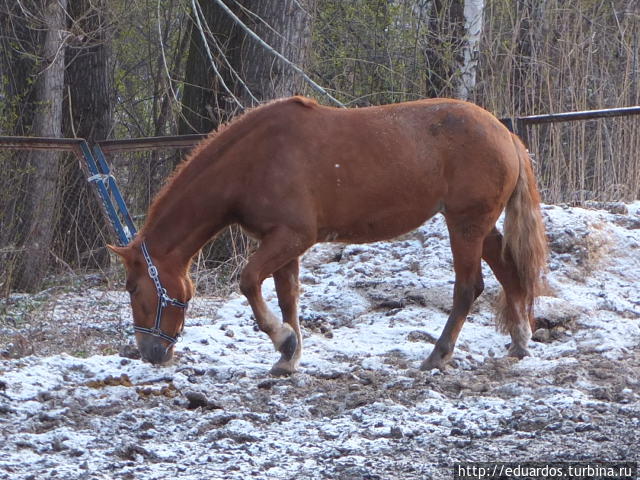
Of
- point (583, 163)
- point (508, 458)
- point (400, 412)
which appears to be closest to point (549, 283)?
point (583, 163)

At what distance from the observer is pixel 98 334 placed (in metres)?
6.96

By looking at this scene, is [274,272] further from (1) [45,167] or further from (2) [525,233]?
(1) [45,167]

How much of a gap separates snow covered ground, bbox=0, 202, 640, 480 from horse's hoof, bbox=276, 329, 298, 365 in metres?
0.18

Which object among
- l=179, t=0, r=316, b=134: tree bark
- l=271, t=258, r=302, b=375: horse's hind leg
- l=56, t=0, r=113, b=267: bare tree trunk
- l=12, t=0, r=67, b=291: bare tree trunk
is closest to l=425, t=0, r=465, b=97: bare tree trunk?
l=179, t=0, r=316, b=134: tree bark

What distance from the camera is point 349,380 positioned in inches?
221

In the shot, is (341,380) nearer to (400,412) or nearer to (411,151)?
(400,412)

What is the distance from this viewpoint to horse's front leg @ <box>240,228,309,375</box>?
219 inches

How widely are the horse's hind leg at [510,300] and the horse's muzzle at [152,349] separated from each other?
7.21 ft

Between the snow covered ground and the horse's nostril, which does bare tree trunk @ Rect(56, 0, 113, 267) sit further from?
the horse's nostril

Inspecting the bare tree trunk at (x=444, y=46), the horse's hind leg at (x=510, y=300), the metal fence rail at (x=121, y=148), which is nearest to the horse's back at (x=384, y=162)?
the horse's hind leg at (x=510, y=300)

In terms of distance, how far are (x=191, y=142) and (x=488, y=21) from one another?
4.14m

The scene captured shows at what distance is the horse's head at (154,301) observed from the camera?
18.4 feet

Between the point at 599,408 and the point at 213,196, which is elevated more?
the point at 213,196

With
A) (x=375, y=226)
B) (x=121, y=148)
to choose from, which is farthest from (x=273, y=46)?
(x=375, y=226)
